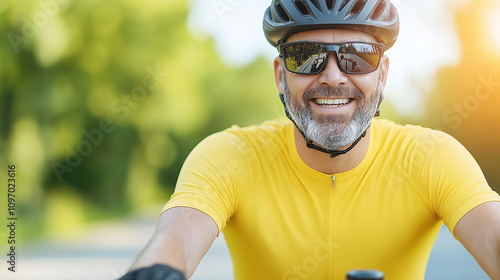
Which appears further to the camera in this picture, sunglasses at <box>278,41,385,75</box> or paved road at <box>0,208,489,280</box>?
paved road at <box>0,208,489,280</box>

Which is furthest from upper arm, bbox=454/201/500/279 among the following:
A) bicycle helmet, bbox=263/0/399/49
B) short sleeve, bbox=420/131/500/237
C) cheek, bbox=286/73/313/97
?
bicycle helmet, bbox=263/0/399/49

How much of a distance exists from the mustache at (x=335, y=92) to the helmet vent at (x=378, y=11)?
0.50 metres

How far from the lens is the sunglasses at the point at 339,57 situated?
3.29 meters

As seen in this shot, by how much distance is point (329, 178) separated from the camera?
131 inches

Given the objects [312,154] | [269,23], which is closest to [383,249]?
[312,154]

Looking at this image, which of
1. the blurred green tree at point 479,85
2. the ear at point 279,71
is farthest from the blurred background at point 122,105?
the ear at point 279,71

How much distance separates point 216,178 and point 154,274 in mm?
1054

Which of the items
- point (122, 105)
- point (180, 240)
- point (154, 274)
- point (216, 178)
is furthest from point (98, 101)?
point (154, 274)

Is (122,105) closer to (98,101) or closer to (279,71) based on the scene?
(98,101)

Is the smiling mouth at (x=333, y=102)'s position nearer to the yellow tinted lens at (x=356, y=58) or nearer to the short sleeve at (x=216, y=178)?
the yellow tinted lens at (x=356, y=58)

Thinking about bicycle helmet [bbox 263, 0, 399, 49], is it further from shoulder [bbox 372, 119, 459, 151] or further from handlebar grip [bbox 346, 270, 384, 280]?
handlebar grip [bbox 346, 270, 384, 280]

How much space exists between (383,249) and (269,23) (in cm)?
143

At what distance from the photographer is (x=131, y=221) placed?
15852 mm

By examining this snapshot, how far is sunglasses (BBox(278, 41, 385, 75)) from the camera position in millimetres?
3295
